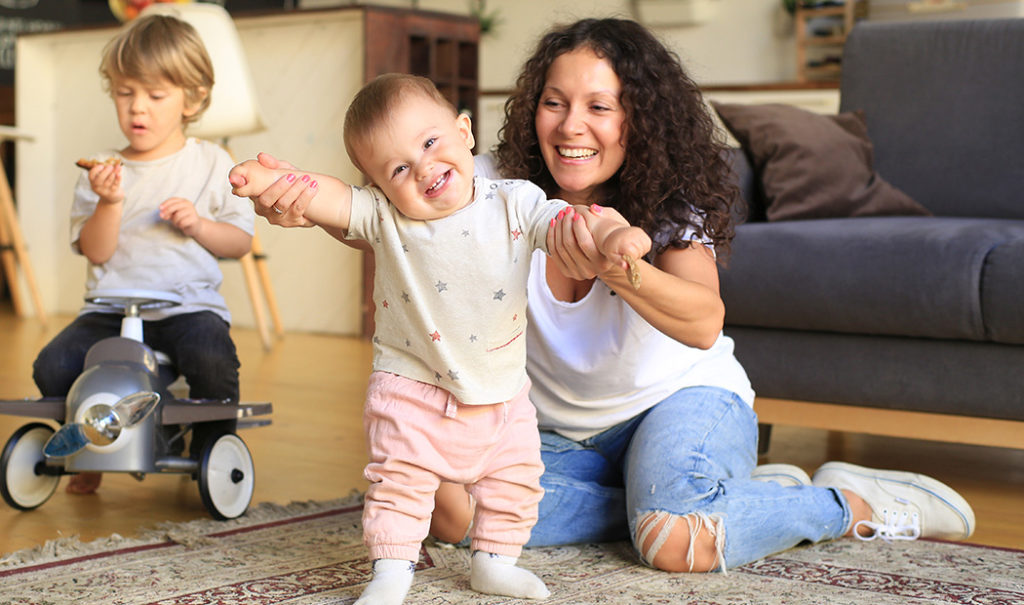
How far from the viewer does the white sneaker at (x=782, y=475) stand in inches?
60.8

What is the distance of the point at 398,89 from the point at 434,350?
0.26 meters

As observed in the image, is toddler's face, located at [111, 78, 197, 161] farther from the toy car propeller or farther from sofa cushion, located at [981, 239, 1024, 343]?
sofa cushion, located at [981, 239, 1024, 343]

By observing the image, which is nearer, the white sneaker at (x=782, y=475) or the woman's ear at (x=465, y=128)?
the woman's ear at (x=465, y=128)

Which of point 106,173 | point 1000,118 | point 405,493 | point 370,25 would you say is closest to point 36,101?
point 370,25

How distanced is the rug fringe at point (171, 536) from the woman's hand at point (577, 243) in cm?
63

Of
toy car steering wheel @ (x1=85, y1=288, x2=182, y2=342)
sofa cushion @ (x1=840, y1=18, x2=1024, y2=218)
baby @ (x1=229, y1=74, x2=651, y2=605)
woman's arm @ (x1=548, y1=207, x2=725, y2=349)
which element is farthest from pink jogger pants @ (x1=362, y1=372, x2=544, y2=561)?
sofa cushion @ (x1=840, y1=18, x2=1024, y2=218)

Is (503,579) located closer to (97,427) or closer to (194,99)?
(97,427)

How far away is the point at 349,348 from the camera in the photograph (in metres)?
3.52

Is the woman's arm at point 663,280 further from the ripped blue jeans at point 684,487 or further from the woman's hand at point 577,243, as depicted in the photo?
the ripped blue jeans at point 684,487

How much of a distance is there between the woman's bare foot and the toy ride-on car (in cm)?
10

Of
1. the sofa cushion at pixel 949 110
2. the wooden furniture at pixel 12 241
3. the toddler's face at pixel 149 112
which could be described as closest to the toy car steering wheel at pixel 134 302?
the toddler's face at pixel 149 112

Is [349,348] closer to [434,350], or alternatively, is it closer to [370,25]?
[370,25]

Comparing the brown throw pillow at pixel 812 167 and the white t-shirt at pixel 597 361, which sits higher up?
the brown throw pillow at pixel 812 167

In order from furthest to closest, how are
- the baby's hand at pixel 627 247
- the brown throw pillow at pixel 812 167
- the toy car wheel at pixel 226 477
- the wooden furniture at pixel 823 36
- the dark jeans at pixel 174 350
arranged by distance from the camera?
the wooden furniture at pixel 823 36, the brown throw pillow at pixel 812 167, the dark jeans at pixel 174 350, the toy car wheel at pixel 226 477, the baby's hand at pixel 627 247
